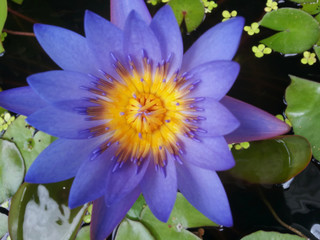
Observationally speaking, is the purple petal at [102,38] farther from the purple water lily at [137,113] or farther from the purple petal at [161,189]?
the purple petal at [161,189]

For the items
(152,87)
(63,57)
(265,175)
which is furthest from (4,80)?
(265,175)

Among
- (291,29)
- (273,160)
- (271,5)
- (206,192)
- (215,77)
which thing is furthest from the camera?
(271,5)

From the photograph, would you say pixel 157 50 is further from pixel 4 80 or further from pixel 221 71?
pixel 4 80

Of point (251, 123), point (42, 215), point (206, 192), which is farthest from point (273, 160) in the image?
point (42, 215)

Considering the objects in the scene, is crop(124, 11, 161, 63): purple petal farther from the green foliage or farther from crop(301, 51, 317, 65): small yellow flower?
crop(301, 51, 317, 65): small yellow flower

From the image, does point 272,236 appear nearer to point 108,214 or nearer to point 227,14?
point 108,214

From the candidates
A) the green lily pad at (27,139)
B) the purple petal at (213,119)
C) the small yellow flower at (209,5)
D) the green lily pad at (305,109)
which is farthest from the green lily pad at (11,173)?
the green lily pad at (305,109)

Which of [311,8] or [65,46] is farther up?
[65,46]
